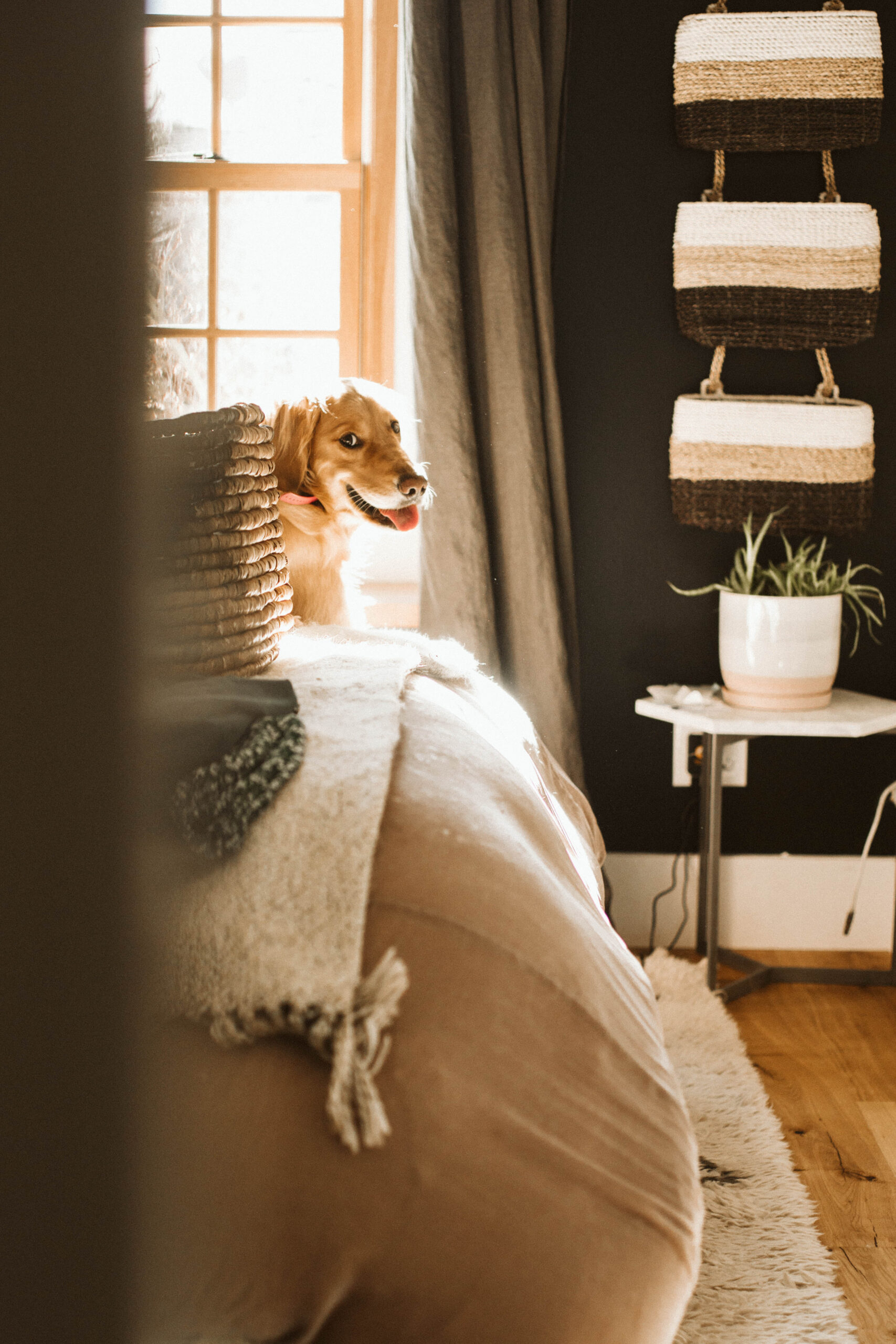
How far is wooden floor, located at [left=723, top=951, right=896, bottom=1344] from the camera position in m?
1.25

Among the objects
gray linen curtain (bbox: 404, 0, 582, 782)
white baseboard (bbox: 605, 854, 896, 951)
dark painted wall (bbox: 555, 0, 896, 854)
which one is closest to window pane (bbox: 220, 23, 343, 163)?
gray linen curtain (bbox: 404, 0, 582, 782)

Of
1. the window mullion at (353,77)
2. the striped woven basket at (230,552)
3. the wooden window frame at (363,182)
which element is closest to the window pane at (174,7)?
the striped woven basket at (230,552)

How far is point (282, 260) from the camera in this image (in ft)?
7.61

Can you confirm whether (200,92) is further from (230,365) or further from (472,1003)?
(230,365)

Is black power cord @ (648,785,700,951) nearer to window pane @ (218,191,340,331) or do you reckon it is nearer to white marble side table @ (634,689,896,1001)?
white marble side table @ (634,689,896,1001)

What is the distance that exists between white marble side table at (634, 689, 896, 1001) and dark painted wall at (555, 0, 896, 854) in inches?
8.1

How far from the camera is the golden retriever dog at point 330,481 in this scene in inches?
58.6

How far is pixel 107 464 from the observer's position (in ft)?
0.40

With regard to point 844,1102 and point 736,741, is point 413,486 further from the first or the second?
point 844,1102

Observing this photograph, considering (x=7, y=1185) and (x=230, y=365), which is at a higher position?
(x=230, y=365)

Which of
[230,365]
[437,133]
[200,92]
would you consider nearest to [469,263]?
[437,133]

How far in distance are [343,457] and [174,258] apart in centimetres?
138

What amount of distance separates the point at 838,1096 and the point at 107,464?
5.95 ft

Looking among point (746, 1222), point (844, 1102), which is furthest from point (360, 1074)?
point (844, 1102)
